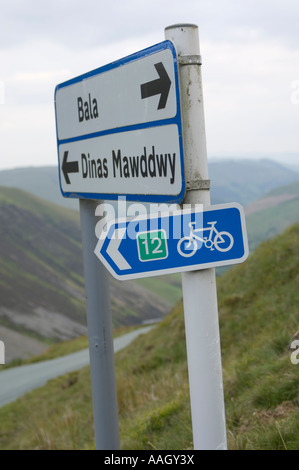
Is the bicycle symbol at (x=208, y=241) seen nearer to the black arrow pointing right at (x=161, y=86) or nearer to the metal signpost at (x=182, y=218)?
the metal signpost at (x=182, y=218)

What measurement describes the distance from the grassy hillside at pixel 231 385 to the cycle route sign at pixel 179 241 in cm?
183

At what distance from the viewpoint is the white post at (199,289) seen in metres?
2.05

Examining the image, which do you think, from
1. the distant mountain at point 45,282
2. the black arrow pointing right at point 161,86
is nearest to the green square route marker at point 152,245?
the black arrow pointing right at point 161,86

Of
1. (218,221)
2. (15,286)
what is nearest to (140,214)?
(218,221)

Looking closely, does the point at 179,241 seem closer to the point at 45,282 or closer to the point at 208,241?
the point at 208,241

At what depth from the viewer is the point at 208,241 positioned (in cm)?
204

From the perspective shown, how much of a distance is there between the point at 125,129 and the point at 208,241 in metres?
0.74

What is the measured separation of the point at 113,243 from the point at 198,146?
520 millimetres

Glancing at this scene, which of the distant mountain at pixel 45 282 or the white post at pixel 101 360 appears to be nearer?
the white post at pixel 101 360

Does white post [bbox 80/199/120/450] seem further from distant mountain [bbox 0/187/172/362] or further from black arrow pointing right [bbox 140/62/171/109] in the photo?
distant mountain [bbox 0/187/172/362]

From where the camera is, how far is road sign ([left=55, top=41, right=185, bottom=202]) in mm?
2096

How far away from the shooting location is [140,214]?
2105 millimetres

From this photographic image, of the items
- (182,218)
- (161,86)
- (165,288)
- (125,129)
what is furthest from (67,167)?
(165,288)

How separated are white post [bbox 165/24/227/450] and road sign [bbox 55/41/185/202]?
4 centimetres
